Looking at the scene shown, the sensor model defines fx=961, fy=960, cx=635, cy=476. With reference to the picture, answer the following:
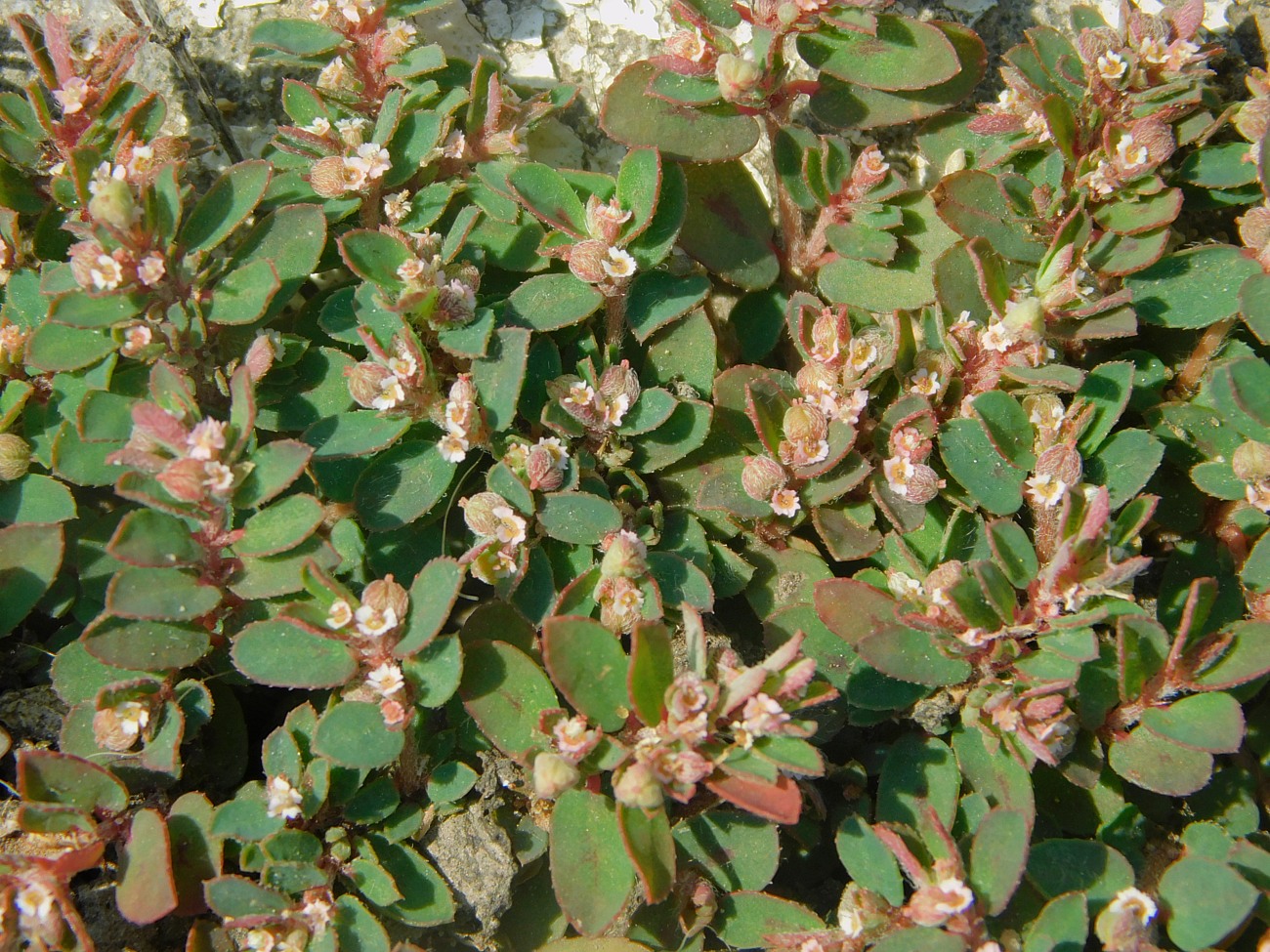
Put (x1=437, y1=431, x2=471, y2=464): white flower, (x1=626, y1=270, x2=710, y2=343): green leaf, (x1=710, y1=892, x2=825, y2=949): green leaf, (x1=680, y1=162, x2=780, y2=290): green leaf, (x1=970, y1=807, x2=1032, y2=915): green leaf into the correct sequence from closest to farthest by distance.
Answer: (x1=970, y1=807, x2=1032, y2=915): green leaf
(x1=710, y1=892, x2=825, y2=949): green leaf
(x1=437, y1=431, x2=471, y2=464): white flower
(x1=626, y1=270, x2=710, y2=343): green leaf
(x1=680, y1=162, x2=780, y2=290): green leaf

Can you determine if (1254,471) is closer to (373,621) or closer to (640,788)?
(640,788)

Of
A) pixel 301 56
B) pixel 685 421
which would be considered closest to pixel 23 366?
pixel 301 56

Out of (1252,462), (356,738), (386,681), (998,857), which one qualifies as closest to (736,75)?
(1252,462)

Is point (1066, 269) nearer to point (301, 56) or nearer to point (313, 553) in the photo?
point (313, 553)

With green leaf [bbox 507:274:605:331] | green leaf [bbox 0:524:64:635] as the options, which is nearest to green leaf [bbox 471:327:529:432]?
green leaf [bbox 507:274:605:331]

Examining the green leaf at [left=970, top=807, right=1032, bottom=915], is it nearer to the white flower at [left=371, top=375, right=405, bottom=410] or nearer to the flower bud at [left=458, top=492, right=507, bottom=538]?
the flower bud at [left=458, top=492, right=507, bottom=538]

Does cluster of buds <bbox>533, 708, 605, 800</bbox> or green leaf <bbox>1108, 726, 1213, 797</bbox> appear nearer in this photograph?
cluster of buds <bbox>533, 708, 605, 800</bbox>
